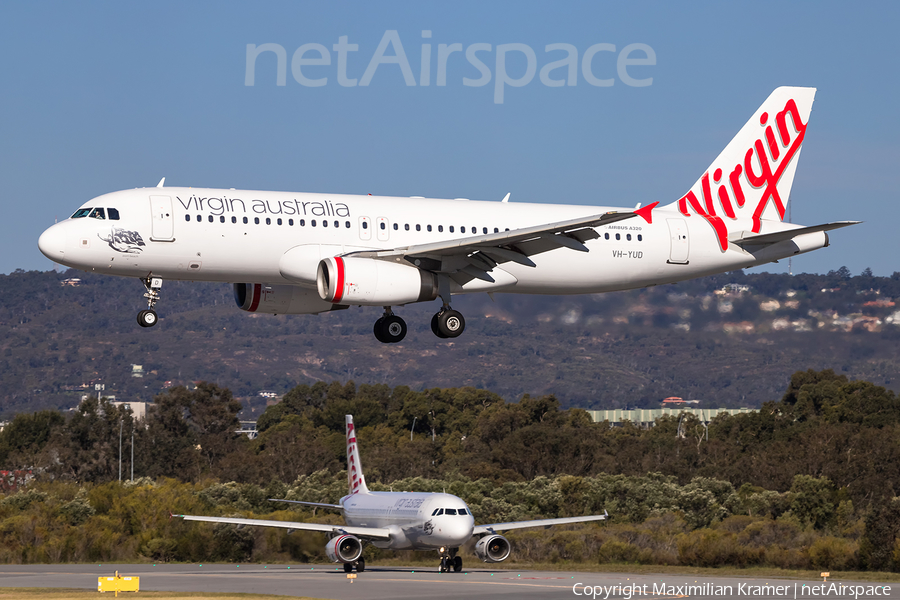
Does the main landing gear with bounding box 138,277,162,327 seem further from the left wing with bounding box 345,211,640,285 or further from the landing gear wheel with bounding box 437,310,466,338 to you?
the landing gear wheel with bounding box 437,310,466,338

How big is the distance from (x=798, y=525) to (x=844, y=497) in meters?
7.98

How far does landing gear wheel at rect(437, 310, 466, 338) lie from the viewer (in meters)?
37.9

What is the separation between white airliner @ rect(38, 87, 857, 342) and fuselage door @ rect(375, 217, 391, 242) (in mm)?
31

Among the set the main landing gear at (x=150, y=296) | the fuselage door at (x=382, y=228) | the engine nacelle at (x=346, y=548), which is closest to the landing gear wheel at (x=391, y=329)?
the fuselage door at (x=382, y=228)

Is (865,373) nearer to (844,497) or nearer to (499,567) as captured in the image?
(844,497)

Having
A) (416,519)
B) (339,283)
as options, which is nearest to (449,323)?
(339,283)

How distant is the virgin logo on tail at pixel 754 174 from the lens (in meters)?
44.4

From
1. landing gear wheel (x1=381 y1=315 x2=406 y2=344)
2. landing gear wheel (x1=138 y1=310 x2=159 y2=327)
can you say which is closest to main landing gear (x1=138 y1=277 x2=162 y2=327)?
landing gear wheel (x1=138 y1=310 x2=159 y2=327)

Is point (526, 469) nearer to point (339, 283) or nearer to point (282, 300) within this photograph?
point (282, 300)

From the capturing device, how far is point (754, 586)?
173ft

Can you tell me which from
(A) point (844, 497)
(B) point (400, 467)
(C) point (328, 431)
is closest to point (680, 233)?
(A) point (844, 497)

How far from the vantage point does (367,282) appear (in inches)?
1401

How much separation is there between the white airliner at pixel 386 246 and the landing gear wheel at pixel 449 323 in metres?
0.04

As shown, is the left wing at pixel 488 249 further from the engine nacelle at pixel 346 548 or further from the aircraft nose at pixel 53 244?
the engine nacelle at pixel 346 548
